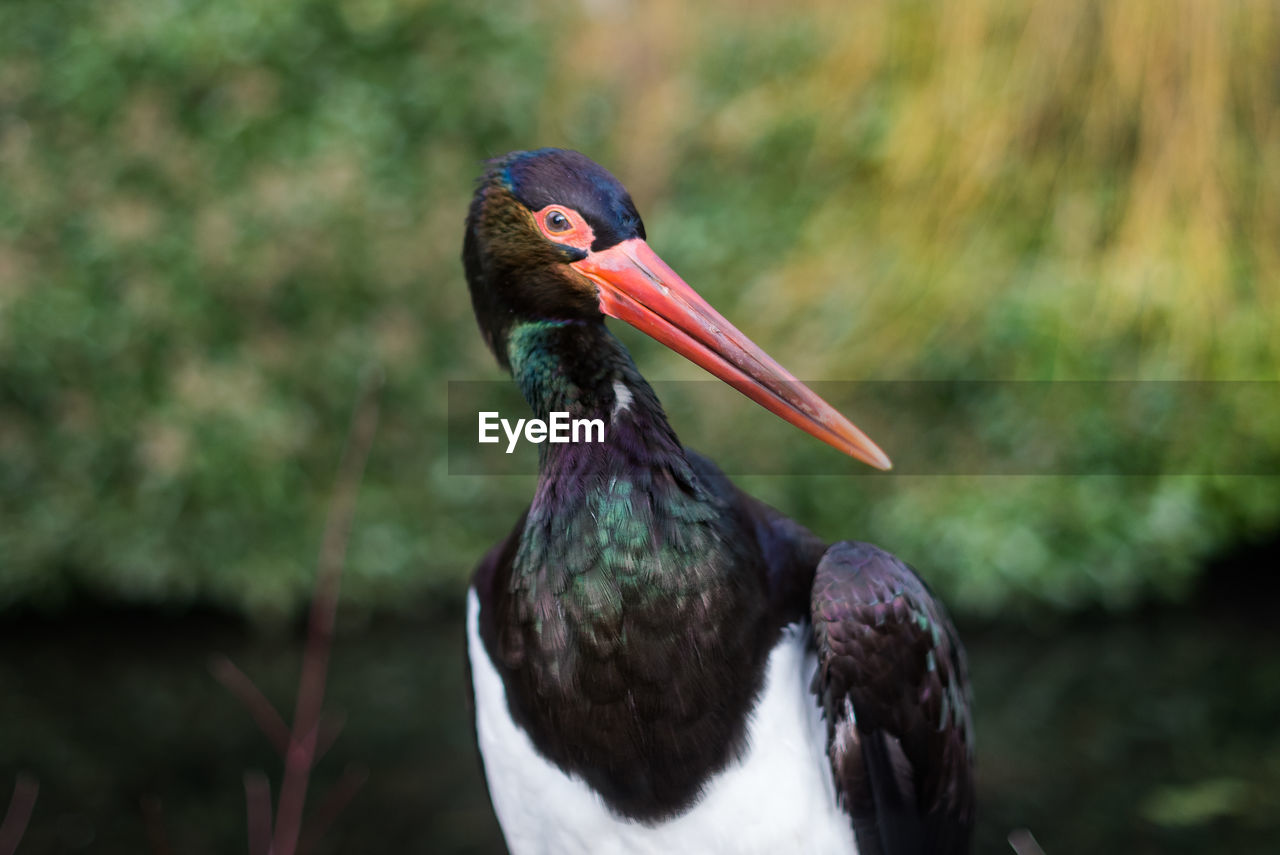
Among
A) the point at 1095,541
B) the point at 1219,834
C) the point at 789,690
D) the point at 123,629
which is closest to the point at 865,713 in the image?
the point at 789,690

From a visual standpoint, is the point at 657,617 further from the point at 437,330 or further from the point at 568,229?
the point at 437,330

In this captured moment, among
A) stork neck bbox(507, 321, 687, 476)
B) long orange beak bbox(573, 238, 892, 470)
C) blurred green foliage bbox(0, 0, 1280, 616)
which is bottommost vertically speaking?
blurred green foliage bbox(0, 0, 1280, 616)

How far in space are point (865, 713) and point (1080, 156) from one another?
3.62 m

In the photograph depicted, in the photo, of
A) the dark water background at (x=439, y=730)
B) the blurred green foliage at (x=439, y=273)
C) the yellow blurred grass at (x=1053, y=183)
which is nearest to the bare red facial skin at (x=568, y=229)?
the dark water background at (x=439, y=730)

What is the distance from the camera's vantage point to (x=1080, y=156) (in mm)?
4605

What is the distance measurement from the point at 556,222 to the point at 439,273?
3.43 m

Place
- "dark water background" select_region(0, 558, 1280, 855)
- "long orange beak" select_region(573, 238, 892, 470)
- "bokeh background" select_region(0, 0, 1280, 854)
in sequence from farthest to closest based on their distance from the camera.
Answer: "bokeh background" select_region(0, 0, 1280, 854) → "dark water background" select_region(0, 558, 1280, 855) → "long orange beak" select_region(573, 238, 892, 470)

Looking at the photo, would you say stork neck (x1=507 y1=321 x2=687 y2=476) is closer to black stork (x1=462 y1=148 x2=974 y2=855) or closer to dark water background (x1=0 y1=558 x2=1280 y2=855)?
black stork (x1=462 y1=148 x2=974 y2=855)

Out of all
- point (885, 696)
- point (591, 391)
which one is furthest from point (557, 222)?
point (885, 696)

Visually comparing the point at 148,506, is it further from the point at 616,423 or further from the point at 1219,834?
the point at 1219,834

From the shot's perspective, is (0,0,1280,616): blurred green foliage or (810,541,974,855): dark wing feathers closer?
(810,541,974,855): dark wing feathers

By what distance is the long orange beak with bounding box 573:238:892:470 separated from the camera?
1508 mm

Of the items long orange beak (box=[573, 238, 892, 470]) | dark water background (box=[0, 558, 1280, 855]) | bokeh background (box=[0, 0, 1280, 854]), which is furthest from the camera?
bokeh background (box=[0, 0, 1280, 854])

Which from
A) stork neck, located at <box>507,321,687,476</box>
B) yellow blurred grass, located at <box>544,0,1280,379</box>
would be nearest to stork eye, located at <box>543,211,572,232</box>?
stork neck, located at <box>507,321,687,476</box>
